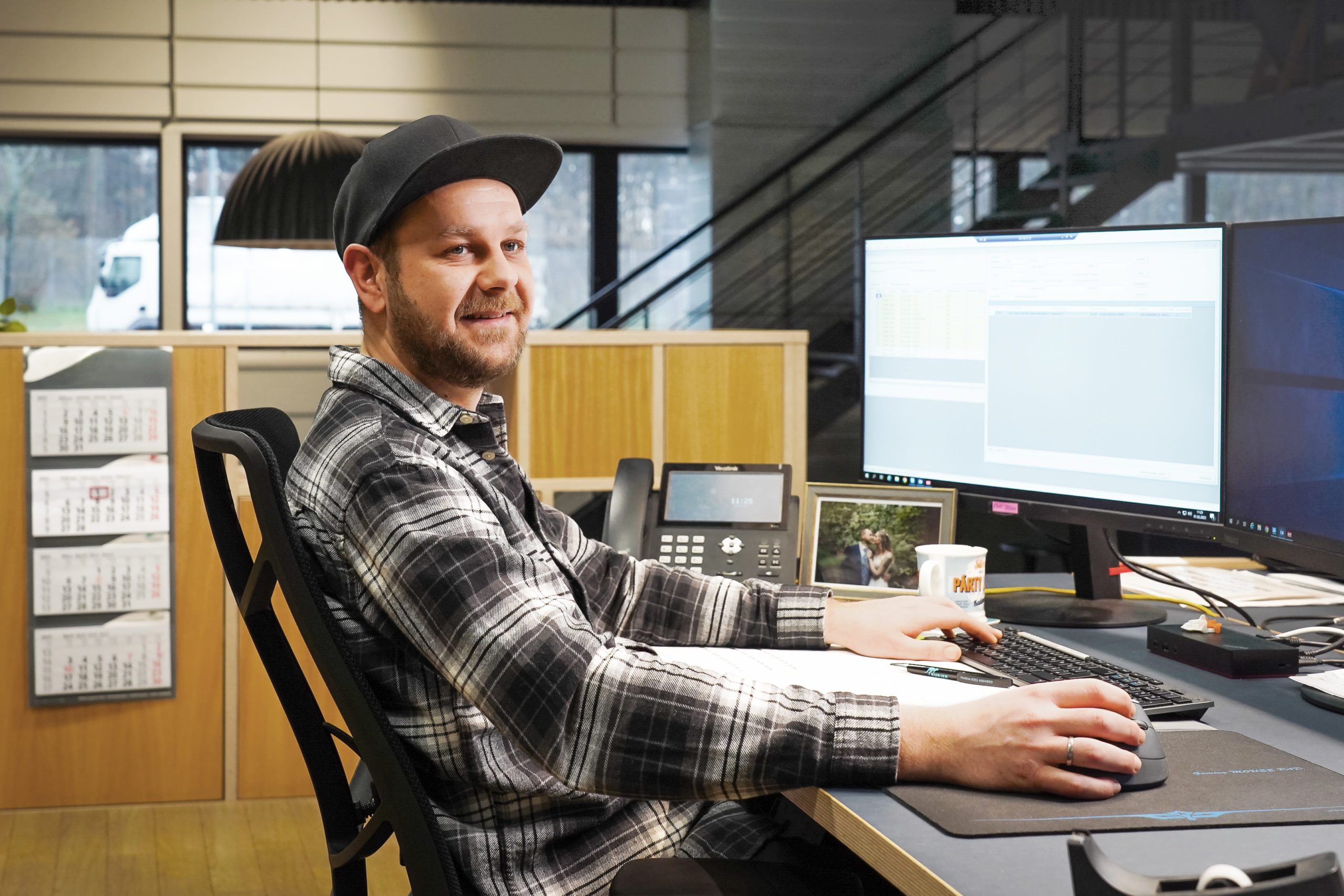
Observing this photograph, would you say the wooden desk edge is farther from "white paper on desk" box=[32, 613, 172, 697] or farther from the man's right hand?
"white paper on desk" box=[32, 613, 172, 697]

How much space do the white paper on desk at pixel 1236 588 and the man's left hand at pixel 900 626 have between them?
0.47 m

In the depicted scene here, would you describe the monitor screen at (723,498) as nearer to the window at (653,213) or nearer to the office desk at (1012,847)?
the office desk at (1012,847)

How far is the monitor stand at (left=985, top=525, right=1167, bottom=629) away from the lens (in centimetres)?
164

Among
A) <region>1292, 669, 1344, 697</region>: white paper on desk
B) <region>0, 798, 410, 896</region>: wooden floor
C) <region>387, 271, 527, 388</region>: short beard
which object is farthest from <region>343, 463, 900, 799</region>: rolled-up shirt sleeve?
<region>0, 798, 410, 896</region>: wooden floor

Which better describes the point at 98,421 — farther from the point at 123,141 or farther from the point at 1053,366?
the point at 123,141

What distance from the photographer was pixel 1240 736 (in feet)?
3.72

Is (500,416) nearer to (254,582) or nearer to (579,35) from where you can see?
(254,582)

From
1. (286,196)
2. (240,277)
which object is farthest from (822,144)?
(286,196)

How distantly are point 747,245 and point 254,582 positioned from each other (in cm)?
539

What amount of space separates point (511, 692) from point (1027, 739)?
0.41 metres

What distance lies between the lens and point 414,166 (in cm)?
120

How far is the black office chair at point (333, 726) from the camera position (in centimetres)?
102

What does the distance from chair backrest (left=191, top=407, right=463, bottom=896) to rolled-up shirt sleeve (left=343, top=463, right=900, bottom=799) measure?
64 mm

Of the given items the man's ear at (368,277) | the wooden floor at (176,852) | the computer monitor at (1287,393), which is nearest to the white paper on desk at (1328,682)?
the computer monitor at (1287,393)
